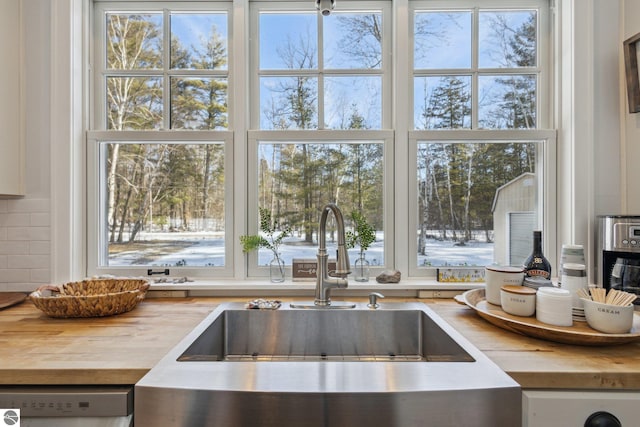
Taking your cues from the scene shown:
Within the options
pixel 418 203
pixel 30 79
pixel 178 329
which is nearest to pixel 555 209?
pixel 418 203

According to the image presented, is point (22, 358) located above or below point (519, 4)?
below

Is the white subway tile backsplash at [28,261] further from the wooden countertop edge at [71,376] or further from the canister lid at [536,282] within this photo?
the canister lid at [536,282]

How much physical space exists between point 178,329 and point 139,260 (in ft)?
2.65

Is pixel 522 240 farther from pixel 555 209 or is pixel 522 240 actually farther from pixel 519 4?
pixel 519 4

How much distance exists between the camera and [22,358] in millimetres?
966

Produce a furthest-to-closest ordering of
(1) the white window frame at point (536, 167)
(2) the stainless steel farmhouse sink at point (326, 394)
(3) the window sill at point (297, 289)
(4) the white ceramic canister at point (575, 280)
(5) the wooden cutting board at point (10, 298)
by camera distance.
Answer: (1) the white window frame at point (536, 167)
(3) the window sill at point (297, 289)
(5) the wooden cutting board at point (10, 298)
(4) the white ceramic canister at point (575, 280)
(2) the stainless steel farmhouse sink at point (326, 394)

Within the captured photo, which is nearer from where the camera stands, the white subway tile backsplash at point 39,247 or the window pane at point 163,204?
the white subway tile backsplash at point 39,247

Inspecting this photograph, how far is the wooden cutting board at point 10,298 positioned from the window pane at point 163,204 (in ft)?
1.26

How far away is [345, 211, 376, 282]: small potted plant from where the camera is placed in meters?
1.71

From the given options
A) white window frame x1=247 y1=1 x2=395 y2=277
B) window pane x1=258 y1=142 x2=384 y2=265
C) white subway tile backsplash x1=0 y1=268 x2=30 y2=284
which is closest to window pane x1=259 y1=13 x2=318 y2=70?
white window frame x1=247 y1=1 x2=395 y2=277

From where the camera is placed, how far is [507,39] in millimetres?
1830

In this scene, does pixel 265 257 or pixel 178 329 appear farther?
pixel 265 257

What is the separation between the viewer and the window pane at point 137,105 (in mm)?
1831

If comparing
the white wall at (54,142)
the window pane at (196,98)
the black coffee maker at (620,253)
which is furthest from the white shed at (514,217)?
the window pane at (196,98)
